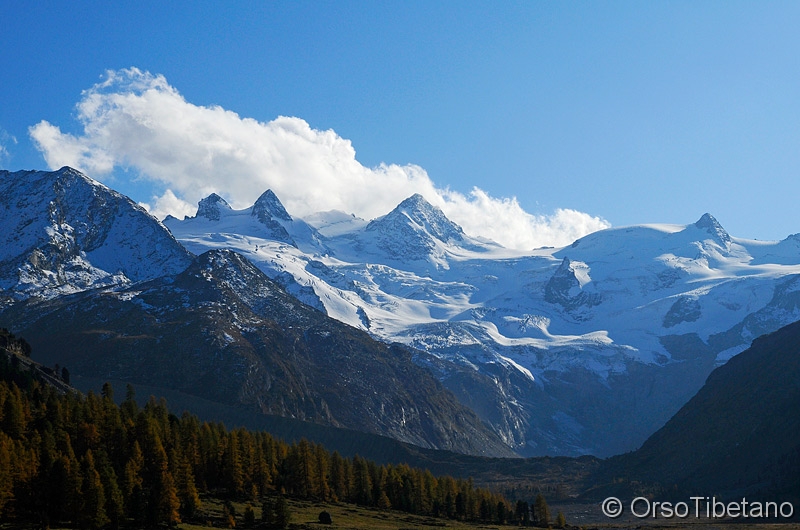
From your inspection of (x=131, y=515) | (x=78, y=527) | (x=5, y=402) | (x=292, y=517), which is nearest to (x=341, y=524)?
(x=292, y=517)

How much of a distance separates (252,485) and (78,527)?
56.1m

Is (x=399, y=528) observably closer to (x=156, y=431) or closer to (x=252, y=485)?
(x=252, y=485)

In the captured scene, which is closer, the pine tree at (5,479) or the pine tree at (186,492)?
the pine tree at (5,479)

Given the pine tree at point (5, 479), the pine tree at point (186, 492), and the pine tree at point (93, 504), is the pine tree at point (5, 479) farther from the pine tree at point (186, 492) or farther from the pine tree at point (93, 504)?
the pine tree at point (186, 492)

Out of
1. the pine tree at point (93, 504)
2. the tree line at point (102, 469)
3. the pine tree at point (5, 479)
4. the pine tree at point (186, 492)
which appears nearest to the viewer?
the pine tree at point (5, 479)

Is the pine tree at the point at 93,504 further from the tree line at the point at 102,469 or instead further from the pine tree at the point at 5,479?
the pine tree at the point at 5,479

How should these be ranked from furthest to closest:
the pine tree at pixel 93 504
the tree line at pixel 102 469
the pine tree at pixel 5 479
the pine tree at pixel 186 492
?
the pine tree at pixel 186 492 → the tree line at pixel 102 469 → the pine tree at pixel 93 504 → the pine tree at pixel 5 479

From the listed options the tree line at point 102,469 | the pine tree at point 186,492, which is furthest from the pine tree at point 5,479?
the pine tree at point 186,492

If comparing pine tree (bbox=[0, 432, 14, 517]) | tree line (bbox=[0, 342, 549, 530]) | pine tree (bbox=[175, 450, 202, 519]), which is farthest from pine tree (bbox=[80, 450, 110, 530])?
pine tree (bbox=[175, 450, 202, 519])

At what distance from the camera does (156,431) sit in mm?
191250

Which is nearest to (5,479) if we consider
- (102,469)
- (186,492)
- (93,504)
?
(93,504)

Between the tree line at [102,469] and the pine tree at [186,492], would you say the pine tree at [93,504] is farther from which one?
the pine tree at [186,492]

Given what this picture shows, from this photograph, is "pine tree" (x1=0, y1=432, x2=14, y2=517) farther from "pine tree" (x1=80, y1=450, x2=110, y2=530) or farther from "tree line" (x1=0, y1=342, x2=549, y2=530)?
"pine tree" (x1=80, y1=450, x2=110, y2=530)

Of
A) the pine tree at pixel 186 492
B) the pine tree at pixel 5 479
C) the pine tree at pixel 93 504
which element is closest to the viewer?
the pine tree at pixel 5 479
